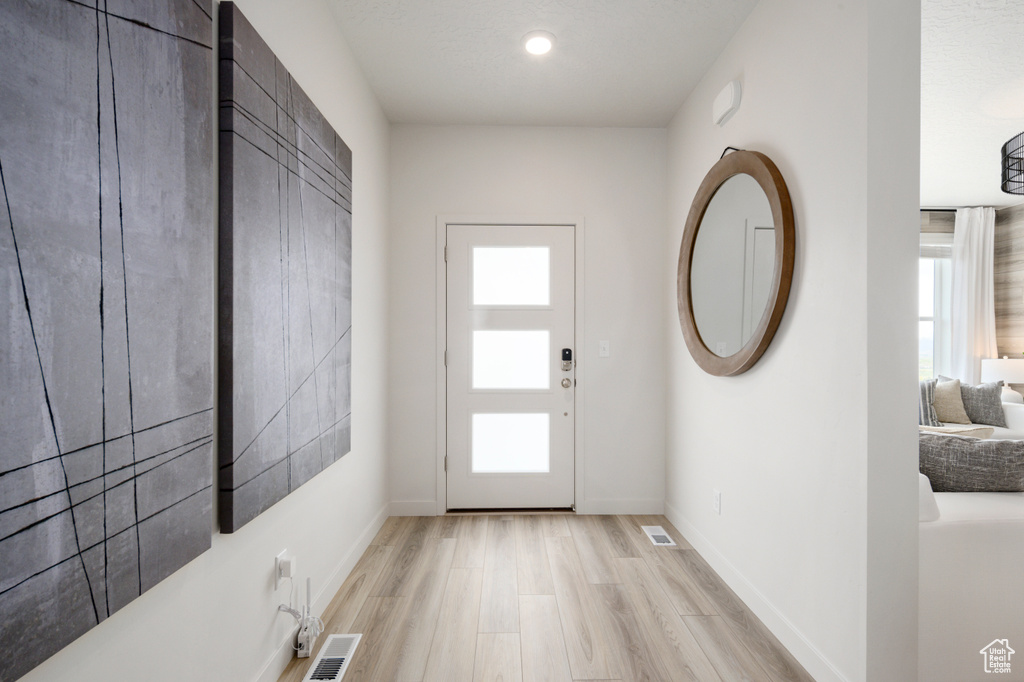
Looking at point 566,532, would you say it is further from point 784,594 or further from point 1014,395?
point 1014,395

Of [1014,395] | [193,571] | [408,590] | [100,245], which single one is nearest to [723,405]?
[408,590]

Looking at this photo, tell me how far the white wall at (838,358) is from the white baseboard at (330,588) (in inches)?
72.3

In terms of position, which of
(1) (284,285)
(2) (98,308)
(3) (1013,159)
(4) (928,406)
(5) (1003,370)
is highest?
(3) (1013,159)

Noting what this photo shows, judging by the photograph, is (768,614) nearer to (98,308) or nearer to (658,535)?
(658,535)

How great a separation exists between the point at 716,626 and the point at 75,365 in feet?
7.47

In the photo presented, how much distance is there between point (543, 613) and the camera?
218cm

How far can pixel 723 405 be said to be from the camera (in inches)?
101

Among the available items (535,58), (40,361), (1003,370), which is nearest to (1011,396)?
(1003,370)

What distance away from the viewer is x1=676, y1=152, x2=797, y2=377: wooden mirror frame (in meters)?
1.97

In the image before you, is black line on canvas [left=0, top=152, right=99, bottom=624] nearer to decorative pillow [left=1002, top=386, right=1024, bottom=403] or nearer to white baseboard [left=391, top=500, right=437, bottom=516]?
white baseboard [left=391, top=500, right=437, bottom=516]

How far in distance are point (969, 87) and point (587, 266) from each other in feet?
7.77

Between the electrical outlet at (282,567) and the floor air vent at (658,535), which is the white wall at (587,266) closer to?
the floor air vent at (658,535)

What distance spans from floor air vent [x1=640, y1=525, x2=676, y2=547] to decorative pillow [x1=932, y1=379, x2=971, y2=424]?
3046 millimetres

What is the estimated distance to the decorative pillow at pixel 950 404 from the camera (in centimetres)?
439
